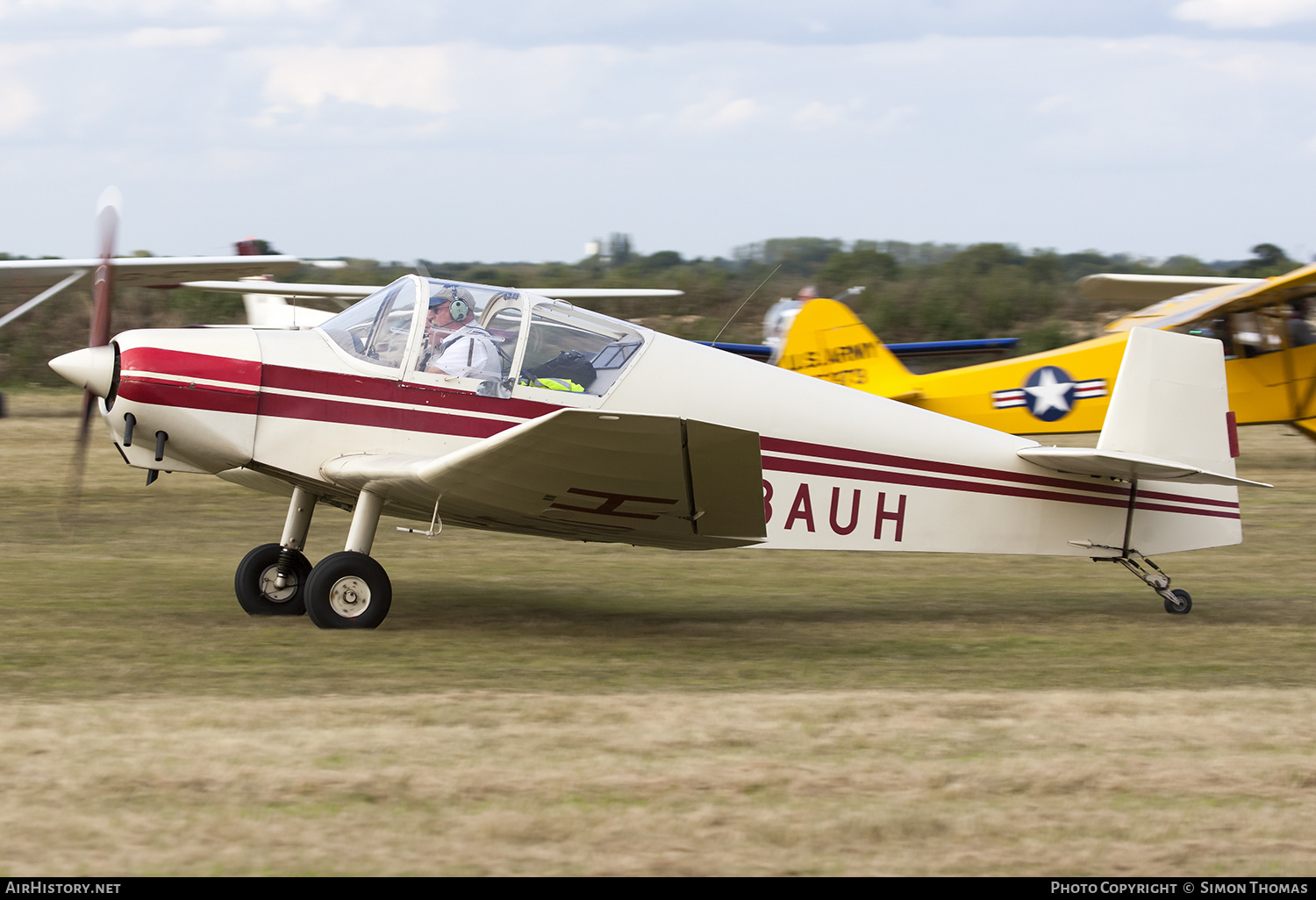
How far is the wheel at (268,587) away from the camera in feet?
24.2

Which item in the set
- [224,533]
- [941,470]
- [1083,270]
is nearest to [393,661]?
[941,470]

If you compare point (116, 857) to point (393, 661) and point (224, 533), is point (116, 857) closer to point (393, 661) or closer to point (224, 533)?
point (393, 661)

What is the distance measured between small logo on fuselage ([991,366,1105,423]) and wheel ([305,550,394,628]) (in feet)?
26.9

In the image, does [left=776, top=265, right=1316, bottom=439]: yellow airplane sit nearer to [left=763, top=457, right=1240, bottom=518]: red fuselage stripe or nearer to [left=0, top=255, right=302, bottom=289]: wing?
[left=763, top=457, right=1240, bottom=518]: red fuselage stripe

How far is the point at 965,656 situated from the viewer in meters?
6.77

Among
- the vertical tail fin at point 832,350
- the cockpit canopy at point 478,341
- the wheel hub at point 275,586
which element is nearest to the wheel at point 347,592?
the wheel hub at point 275,586

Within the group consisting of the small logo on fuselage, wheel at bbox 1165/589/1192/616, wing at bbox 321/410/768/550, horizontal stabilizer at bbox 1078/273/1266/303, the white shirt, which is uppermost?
horizontal stabilizer at bbox 1078/273/1266/303

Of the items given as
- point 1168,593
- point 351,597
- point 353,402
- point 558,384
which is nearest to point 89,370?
point 353,402

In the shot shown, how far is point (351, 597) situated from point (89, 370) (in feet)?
6.21

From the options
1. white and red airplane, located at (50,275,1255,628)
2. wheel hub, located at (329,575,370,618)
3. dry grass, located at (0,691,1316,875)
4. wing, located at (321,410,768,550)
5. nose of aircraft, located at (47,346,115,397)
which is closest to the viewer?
dry grass, located at (0,691,1316,875)

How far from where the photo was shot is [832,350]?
13.9m

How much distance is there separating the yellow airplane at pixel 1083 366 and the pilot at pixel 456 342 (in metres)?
7.02

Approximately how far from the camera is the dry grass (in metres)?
3.59

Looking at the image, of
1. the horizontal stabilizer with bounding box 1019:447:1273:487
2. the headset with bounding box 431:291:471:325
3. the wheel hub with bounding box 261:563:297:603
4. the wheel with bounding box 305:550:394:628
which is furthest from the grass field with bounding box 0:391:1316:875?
the headset with bounding box 431:291:471:325
